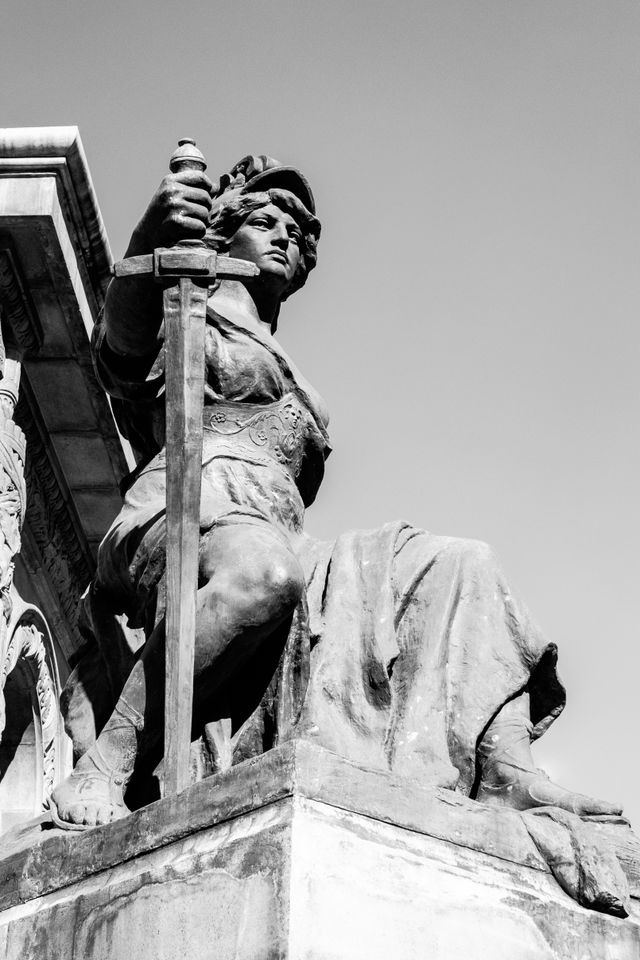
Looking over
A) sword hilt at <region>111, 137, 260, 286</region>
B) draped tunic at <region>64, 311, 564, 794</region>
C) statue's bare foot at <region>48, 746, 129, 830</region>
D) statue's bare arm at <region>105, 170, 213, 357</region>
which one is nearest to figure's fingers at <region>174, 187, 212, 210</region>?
statue's bare arm at <region>105, 170, 213, 357</region>

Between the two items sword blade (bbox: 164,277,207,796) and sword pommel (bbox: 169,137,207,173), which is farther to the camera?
sword pommel (bbox: 169,137,207,173)

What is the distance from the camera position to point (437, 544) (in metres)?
4.55

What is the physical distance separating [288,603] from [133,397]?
1231mm

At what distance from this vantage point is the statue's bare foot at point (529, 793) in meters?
3.76

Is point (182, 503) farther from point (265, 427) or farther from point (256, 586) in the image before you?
point (265, 427)

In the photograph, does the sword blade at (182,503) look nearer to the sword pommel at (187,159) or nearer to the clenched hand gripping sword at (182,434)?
the clenched hand gripping sword at (182,434)

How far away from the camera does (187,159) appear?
4.45 metres

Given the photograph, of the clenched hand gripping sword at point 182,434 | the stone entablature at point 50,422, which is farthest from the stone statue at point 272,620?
the stone entablature at point 50,422

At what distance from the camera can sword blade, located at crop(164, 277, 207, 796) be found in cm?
359

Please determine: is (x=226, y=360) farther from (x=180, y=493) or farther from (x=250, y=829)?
(x=250, y=829)

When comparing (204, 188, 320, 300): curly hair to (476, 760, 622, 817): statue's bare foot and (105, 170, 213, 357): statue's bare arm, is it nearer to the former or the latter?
(105, 170, 213, 357): statue's bare arm

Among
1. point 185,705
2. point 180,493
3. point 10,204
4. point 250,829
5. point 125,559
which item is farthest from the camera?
point 10,204

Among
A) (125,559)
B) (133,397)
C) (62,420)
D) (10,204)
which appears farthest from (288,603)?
(62,420)

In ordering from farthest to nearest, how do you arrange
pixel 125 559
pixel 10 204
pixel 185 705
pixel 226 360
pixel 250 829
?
pixel 10 204 < pixel 226 360 < pixel 125 559 < pixel 185 705 < pixel 250 829
